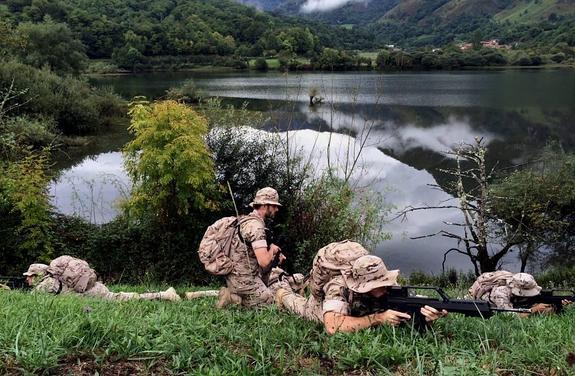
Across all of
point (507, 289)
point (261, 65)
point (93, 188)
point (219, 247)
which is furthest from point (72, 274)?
point (261, 65)

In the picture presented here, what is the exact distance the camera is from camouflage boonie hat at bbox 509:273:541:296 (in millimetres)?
6824

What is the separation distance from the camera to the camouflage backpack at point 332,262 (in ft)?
16.5

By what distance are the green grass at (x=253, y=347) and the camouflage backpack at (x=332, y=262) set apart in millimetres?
553

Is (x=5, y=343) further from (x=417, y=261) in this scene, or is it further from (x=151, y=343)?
(x=417, y=261)

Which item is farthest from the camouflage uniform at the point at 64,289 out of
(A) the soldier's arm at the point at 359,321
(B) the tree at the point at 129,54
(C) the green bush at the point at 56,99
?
(B) the tree at the point at 129,54

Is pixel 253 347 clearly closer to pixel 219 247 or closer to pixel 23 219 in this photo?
pixel 219 247

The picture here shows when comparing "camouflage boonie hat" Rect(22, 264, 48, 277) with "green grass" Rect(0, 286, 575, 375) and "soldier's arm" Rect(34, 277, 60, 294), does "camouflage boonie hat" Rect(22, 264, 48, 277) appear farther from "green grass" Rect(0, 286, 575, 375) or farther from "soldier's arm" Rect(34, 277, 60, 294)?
"green grass" Rect(0, 286, 575, 375)

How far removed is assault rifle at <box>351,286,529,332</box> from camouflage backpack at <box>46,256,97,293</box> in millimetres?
4766

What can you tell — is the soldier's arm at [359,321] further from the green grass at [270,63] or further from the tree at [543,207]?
the green grass at [270,63]

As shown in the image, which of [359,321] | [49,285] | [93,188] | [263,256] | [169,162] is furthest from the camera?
[93,188]

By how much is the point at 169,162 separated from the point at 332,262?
6.56m

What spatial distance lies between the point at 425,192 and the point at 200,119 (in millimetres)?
12291

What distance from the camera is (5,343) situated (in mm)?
3797

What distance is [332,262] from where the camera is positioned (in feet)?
16.7
